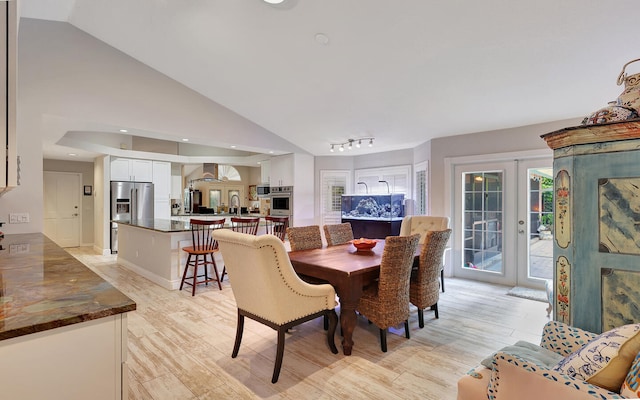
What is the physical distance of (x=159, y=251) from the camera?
4.54 metres

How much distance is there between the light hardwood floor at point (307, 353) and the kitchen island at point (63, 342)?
1088 mm

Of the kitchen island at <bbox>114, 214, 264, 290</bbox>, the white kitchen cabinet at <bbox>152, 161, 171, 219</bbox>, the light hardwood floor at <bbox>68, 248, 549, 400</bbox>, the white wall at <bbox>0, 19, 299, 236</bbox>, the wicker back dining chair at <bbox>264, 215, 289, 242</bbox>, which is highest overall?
the white wall at <bbox>0, 19, 299, 236</bbox>

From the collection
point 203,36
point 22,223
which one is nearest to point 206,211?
point 22,223

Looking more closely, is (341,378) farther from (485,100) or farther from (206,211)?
(206,211)

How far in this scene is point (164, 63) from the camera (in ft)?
14.7

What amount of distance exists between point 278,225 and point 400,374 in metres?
3.08

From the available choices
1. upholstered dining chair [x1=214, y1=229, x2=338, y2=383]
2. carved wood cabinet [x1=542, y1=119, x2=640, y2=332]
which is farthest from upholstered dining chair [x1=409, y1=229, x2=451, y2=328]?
carved wood cabinet [x1=542, y1=119, x2=640, y2=332]

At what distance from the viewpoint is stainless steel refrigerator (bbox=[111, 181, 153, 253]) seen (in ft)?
21.8

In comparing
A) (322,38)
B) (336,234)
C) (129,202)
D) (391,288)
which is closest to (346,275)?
(391,288)

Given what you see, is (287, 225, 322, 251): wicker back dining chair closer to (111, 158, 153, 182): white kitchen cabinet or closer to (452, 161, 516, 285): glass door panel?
(452, 161, 516, 285): glass door panel

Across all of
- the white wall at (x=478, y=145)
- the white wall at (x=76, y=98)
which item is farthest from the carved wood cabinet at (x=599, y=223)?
the white wall at (x=76, y=98)

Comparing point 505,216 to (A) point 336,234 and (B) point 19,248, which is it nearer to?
(A) point 336,234

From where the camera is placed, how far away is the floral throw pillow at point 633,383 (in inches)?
35.5

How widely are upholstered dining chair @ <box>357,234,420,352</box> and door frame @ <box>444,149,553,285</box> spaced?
2630 millimetres
